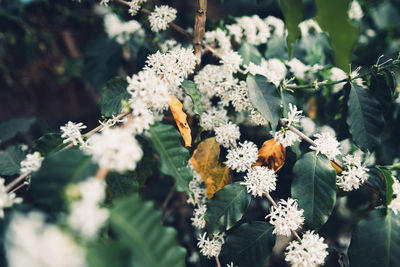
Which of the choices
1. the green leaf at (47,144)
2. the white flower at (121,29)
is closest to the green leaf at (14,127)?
the white flower at (121,29)

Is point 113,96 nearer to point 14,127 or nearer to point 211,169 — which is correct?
point 211,169

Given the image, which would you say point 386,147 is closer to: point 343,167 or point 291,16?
point 343,167

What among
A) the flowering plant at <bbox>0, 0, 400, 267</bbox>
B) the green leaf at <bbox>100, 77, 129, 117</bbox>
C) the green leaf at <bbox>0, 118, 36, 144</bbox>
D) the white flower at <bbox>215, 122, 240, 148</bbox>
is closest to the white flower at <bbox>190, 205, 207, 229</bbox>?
the flowering plant at <bbox>0, 0, 400, 267</bbox>

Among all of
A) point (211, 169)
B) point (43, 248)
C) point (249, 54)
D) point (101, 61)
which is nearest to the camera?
point (43, 248)

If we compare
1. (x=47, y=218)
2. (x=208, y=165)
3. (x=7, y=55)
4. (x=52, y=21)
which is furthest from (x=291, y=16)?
(x=7, y=55)

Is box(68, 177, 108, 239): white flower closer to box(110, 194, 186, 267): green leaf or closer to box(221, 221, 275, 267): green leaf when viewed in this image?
box(110, 194, 186, 267): green leaf

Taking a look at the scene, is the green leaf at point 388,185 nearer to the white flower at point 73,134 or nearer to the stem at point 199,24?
the stem at point 199,24

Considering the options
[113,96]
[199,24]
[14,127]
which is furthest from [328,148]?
[14,127]
